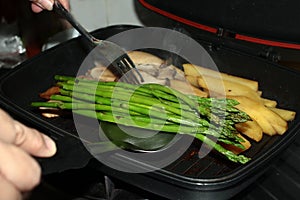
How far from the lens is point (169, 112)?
2.97ft

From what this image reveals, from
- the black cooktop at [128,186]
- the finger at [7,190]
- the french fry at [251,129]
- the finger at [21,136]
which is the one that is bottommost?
the black cooktop at [128,186]

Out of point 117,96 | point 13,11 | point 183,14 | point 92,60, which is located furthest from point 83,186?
point 13,11

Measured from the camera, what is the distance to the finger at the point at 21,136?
56cm

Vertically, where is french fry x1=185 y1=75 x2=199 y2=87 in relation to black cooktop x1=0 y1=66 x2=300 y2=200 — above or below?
above

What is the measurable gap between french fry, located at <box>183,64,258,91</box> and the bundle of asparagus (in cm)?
18

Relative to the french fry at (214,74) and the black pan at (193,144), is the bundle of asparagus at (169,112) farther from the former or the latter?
the french fry at (214,74)

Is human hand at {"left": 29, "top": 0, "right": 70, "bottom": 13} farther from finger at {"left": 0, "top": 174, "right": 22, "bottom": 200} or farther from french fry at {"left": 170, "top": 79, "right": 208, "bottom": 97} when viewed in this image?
finger at {"left": 0, "top": 174, "right": 22, "bottom": 200}

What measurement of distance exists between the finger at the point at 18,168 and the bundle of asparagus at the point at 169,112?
34 cm

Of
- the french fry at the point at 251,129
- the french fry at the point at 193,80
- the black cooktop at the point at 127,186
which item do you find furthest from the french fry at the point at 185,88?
the black cooktop at the point at 127,186

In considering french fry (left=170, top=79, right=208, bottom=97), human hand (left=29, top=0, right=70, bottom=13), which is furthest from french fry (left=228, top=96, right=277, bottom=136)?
human hand (left=29, top=0, right=70, bottom=13)

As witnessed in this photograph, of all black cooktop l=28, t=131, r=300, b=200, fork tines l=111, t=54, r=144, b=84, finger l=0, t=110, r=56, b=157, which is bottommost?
black cooktop l=28, t=131, r=300, b=200

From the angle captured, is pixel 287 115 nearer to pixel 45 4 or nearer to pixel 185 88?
pixel 185 88

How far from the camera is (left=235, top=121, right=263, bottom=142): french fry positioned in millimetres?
990

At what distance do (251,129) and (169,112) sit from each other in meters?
0.20
